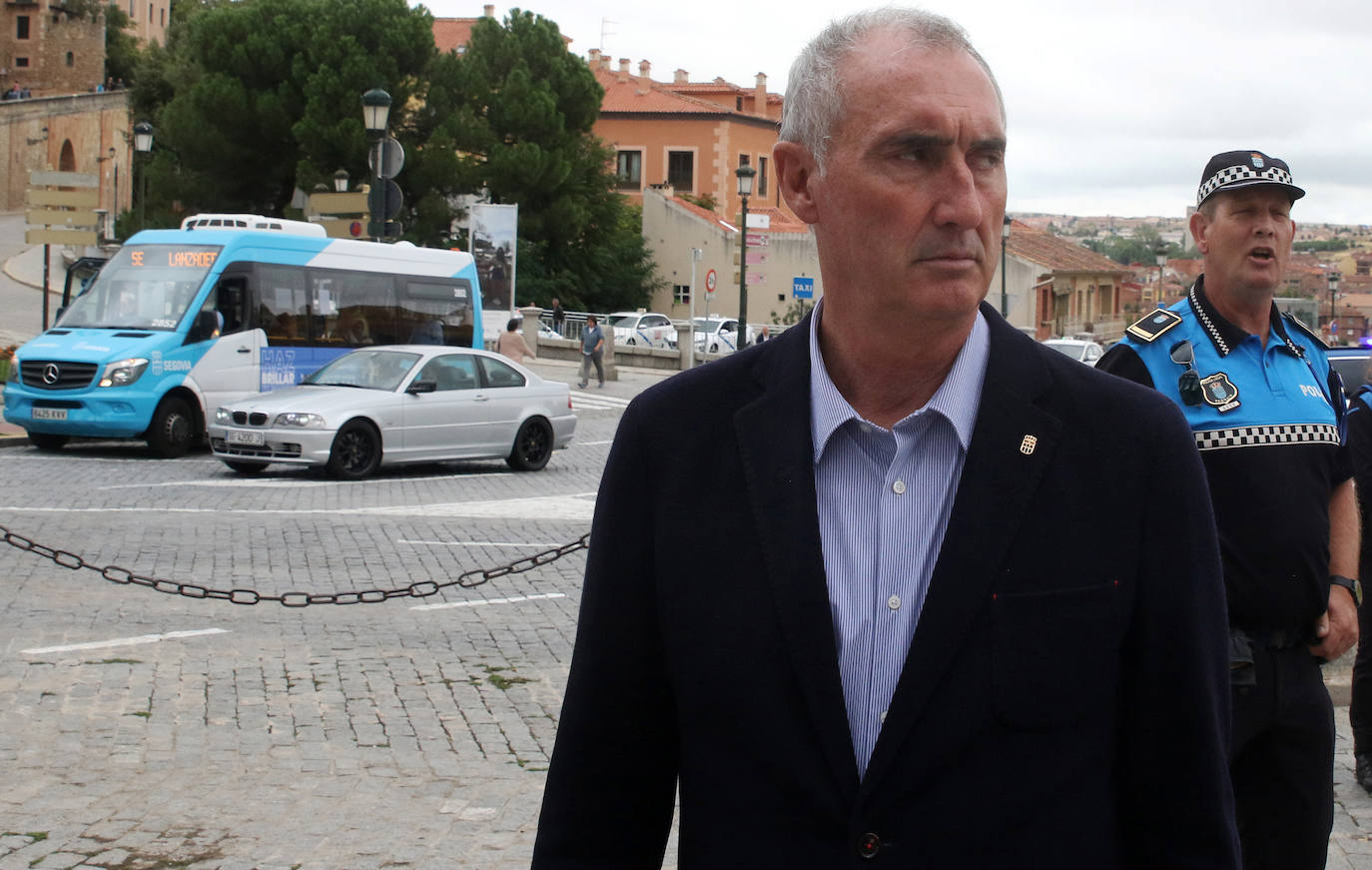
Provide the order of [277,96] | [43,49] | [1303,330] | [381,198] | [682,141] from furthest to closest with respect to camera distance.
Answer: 1. [43,49]
2. [682,141]
3. [277,96]
4. [381,198]
5. [1303,330]

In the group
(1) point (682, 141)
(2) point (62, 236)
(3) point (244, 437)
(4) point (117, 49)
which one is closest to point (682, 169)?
(1) point (682, 141)

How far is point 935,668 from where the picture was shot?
2014 millimetres

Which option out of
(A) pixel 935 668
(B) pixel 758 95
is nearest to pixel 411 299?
(A) pixel 935 668

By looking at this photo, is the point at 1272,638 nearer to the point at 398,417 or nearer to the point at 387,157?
the point at 398,417

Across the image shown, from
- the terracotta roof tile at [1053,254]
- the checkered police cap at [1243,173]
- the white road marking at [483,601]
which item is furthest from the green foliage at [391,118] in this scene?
the checkered police cap at [1243,173]

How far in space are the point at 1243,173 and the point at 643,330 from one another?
5339cm

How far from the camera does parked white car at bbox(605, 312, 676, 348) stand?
55094 mm

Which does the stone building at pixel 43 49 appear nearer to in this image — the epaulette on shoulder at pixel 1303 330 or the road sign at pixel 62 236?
the road sign at pixel 62 236

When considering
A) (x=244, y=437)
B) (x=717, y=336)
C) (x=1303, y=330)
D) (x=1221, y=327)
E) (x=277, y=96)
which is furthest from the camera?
(x=277, y=96)

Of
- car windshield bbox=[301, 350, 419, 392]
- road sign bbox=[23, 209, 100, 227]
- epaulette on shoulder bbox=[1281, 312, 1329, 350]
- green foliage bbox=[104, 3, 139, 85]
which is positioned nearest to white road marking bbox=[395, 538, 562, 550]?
car windshield bbox=[301, 350, 419, 392]

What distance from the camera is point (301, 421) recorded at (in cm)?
1759

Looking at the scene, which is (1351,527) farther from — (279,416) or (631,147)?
(631,147)

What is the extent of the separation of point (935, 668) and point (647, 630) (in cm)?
43

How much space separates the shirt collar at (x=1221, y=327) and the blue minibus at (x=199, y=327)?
17.3 metres
